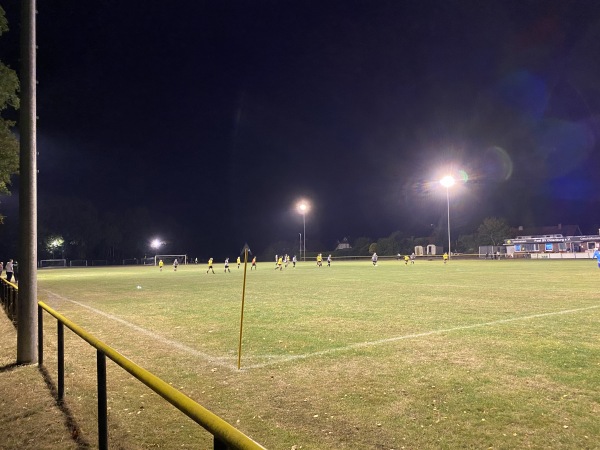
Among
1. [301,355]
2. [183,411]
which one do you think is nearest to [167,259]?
[301,355]

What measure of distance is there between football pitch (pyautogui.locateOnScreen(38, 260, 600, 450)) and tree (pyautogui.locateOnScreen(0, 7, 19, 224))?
297 inches

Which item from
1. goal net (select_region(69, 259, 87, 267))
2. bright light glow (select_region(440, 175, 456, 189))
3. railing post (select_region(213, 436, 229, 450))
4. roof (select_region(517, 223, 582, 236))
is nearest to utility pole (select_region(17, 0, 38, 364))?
railing post (select_region(213, 436, 229, 450))

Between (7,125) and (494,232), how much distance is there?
9217cm

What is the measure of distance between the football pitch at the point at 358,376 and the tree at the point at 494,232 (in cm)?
8580

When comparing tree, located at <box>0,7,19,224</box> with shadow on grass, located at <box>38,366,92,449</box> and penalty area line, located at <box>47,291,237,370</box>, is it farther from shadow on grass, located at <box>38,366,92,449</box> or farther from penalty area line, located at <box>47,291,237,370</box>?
shadow on grass, located at <box>38,366,92,449</box>

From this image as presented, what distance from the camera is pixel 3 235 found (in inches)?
3381

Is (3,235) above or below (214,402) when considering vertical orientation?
above

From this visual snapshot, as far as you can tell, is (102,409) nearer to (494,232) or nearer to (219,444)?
(219,444)

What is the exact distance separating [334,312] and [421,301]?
3991 mm

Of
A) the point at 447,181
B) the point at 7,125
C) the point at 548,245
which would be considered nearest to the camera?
the point at 7,125

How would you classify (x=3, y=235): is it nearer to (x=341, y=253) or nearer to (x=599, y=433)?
(x=341, y=253)

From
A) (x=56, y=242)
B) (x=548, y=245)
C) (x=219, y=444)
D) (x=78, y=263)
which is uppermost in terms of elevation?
(x=56, y=242)

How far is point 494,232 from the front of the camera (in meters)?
93.6

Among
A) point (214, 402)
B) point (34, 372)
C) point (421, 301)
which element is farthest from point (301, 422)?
point (421, 301)
